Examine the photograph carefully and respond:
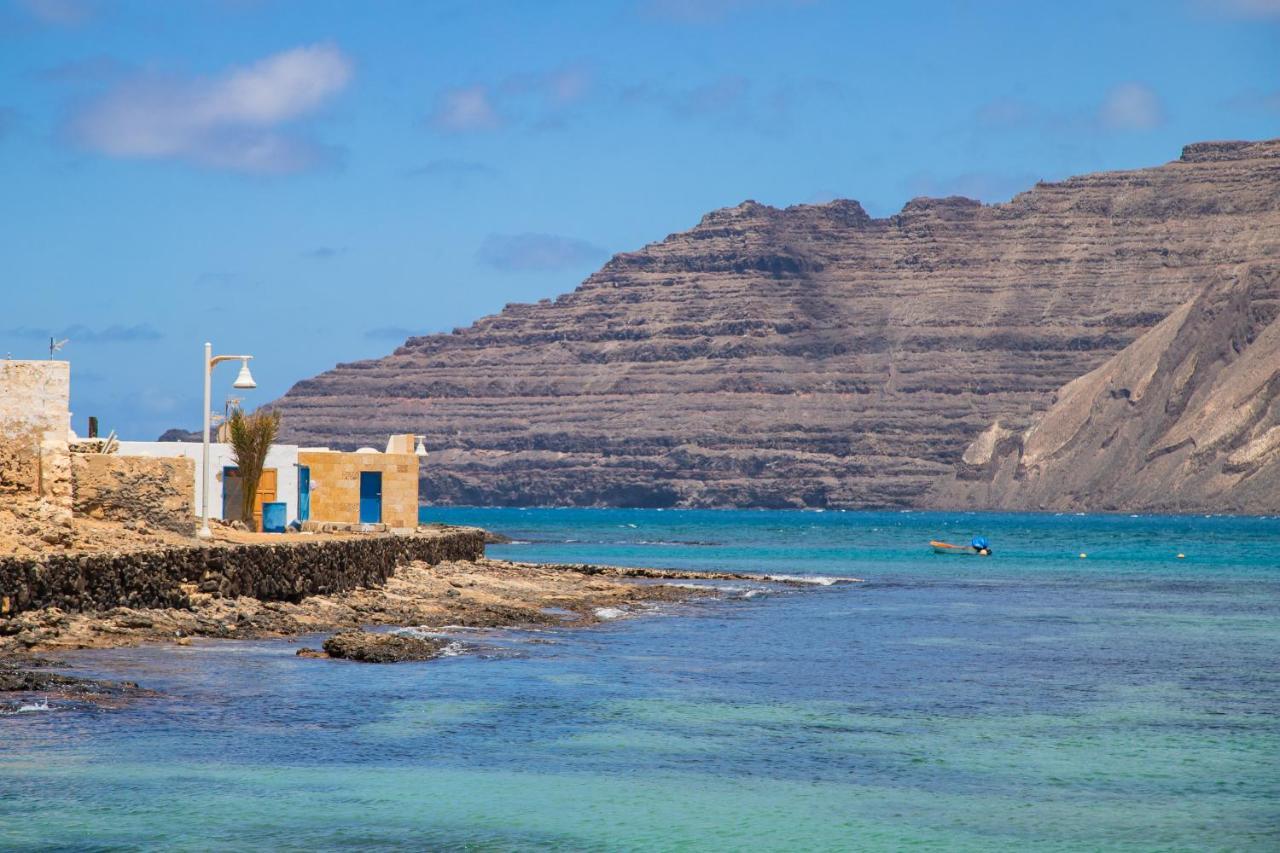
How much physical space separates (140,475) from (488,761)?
18783mm

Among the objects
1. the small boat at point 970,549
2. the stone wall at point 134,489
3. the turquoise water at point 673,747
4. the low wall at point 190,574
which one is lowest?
the turquoise water at point 673,747

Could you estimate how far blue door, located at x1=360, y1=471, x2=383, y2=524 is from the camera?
64.8 metres

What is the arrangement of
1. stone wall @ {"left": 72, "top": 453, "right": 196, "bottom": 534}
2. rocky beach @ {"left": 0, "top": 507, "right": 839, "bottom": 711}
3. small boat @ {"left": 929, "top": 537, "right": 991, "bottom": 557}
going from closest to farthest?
rocky beach @ {"left": 0, "top": 507, "right": 839, "bottom": 711} < stone wall @ {"left": 72, "top": 453, "right": 196, "bottom": 534} < small boat @ {"left": 929, "top": 537, "right": 991, "bottom": 557}

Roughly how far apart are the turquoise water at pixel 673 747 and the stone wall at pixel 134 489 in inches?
267

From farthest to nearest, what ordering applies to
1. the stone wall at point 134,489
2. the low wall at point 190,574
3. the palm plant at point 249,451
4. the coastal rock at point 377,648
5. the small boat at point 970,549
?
the small boat at point 970,549, the palm plant at point 249,451, the stone wall at point 134,489, the coastal rock at point 377,648, the low wall at point 190,574

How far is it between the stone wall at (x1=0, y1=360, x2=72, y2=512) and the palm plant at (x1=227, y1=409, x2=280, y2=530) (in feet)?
52.7

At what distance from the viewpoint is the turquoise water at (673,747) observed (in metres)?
17.7

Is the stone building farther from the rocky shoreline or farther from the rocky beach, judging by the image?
the rocky beach

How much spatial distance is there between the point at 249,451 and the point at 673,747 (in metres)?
31.6

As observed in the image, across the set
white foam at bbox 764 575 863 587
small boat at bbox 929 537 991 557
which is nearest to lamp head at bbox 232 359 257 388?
white foam at bbox 764 575 863 587

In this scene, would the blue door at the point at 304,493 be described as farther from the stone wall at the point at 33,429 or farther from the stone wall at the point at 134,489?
the stone wall at the point at 33,429

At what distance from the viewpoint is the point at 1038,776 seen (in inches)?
829

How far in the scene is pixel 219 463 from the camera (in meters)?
53.3

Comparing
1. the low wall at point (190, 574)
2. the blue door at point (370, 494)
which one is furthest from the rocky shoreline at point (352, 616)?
the blue door at point (370, 494)
